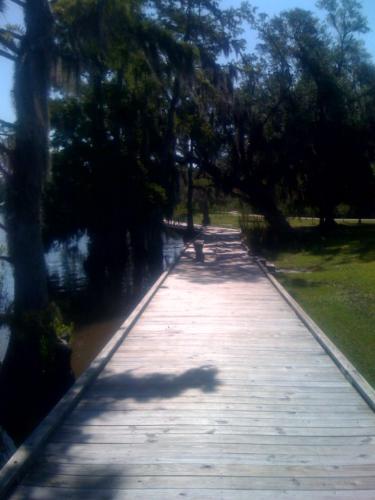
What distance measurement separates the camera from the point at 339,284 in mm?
16750

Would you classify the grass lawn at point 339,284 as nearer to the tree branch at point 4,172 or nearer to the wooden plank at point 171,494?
the wooden plank at point 171,494

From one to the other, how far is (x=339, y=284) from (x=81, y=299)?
25.0 ft

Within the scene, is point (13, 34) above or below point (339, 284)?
above

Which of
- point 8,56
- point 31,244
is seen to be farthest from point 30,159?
Answer: point 8,56

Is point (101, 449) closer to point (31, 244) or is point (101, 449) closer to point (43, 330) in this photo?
point (43, 330)

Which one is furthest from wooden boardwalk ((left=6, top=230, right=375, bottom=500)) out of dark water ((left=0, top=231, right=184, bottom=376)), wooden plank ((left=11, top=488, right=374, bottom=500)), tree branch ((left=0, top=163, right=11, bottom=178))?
dark water ((left=0, top=231, right=184, bottom=376))

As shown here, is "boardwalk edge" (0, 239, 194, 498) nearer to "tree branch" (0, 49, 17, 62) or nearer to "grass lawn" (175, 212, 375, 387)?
"grass lawn" (175, 212, 375, 387)

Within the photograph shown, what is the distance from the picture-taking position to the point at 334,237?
31188 millimetres

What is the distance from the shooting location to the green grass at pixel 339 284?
10523 mm

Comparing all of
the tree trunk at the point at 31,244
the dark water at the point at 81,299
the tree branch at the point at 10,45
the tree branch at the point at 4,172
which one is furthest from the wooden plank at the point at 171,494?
the tree branch at the point at 10,45

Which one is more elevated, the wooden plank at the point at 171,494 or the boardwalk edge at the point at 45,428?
the boardwalk edge at the point at 45,428

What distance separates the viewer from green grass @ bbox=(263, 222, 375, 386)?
10523 millimetres

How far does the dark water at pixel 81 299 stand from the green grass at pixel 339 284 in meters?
4.40

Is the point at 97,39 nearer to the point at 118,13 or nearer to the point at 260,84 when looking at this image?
the point at 118,13
